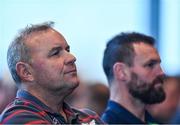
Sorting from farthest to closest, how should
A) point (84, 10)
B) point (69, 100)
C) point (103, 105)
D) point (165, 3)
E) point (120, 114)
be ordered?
point (165, 3)
point (84, 10)
point (69, 100)
point (103, 105)
point (120, 114)

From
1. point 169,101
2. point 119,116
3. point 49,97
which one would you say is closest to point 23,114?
point 49,97

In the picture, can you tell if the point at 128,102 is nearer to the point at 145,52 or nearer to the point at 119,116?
the point at 119,116

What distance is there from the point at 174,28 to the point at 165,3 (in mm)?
297

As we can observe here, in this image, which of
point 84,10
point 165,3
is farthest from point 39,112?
point 165,3

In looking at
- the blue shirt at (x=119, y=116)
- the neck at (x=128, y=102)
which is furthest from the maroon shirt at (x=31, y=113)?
the neck at (x=128, y=102)

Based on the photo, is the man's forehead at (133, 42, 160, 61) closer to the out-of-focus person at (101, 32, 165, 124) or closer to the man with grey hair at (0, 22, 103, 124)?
the out-of-focus person at (101, 32, 165, 124)

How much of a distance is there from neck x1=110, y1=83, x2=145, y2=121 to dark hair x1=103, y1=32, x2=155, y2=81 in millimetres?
104

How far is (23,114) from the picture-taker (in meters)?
2.08

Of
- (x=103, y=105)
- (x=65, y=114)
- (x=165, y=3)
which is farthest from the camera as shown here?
(x=165, y=3)

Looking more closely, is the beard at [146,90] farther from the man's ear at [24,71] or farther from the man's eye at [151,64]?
the man's ear at [24,71]

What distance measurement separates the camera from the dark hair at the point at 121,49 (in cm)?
299

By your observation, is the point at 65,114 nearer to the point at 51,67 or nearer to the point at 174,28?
the point at 51,67

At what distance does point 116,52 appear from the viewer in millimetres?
3039

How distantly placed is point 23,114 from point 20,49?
0.30m
